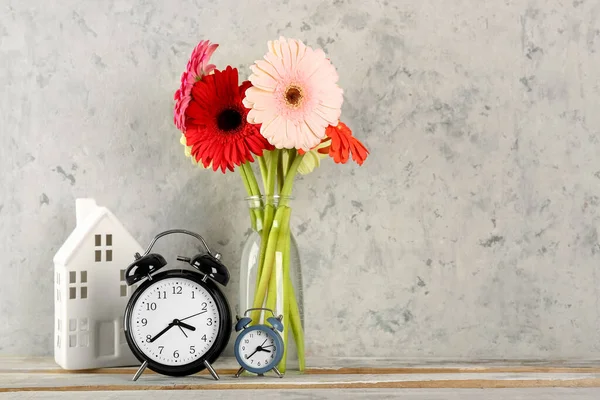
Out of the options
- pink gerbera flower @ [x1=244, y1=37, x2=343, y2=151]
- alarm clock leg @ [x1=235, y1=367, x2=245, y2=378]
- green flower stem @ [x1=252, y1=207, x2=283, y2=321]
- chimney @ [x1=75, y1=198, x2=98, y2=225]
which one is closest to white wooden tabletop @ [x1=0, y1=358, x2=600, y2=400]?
alarm clock leg @ [x1=235, y1=367, x2=245, y2=378]

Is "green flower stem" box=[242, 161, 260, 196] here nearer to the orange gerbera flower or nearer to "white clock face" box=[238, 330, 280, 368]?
the orange gerbera flower

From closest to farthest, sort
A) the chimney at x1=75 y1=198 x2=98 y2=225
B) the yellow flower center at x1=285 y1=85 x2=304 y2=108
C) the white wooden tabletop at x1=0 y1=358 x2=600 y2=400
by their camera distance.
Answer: the white wooden tabletop at x1=0 y1=358 x2=600 y2=400 < the yellow flower center at x1=285 y1=85 x2=304 y2=108 < the chimney at x1=75 y1=198 x2=98 y2=225

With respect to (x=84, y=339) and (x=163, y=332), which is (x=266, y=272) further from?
(x=84, y=339)

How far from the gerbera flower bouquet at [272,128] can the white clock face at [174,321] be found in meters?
0.09

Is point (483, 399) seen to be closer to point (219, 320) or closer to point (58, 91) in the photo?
point (219, 320)

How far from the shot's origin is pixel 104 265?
1069 millimetres

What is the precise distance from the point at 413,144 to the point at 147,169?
515 millimetres

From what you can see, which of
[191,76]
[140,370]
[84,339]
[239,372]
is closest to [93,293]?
[84,339]

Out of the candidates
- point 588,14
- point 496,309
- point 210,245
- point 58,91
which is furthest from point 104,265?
point 588,14

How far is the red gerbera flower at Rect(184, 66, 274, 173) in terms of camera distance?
1.02 meters

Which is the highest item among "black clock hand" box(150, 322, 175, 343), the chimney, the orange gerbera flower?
the orange gerbera flower

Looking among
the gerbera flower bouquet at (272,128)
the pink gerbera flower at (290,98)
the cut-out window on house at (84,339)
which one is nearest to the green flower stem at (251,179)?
the gerbera flower bouquet at (272,128)

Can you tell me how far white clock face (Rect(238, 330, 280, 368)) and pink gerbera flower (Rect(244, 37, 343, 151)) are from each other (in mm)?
300

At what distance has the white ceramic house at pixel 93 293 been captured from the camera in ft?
3.43
